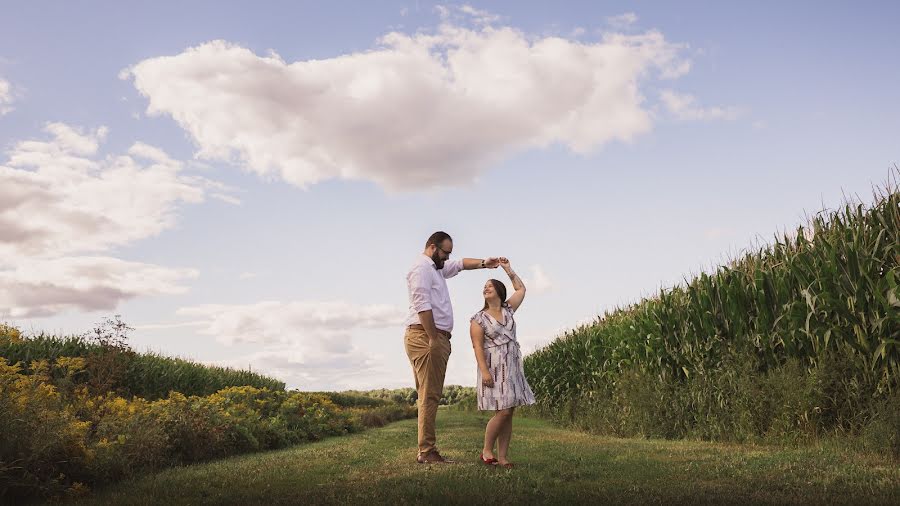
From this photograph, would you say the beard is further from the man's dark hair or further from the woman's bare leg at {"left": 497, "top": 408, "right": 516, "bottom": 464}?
the woman's bare leg at {"left": 497, "top": 408, "right": 516, "bottom": 464}

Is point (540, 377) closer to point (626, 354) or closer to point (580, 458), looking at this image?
point (626, 354)

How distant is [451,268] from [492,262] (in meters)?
0.56

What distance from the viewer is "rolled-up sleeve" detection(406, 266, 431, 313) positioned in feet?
27.7

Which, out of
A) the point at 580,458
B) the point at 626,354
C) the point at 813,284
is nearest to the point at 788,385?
the point at 813,284

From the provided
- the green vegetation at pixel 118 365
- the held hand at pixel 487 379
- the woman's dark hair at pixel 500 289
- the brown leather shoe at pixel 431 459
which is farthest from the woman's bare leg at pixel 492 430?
the green vegetation at pixel 118 365

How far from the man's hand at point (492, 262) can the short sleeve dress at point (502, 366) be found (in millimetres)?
752

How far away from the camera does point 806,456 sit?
9.11m

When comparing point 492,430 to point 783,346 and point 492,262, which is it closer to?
point 492,262

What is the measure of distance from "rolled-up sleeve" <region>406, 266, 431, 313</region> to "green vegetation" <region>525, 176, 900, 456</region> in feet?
20.0

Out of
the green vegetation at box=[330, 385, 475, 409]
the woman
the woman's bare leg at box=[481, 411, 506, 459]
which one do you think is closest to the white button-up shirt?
the woman

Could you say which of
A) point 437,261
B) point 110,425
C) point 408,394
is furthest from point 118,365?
point 408,394

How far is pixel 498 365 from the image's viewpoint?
8297mm

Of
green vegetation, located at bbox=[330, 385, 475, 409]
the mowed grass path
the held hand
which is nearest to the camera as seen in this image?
the mowed grass path

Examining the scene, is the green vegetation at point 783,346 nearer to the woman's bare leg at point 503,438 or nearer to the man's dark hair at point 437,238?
the woman's bare leg at point 503,438
